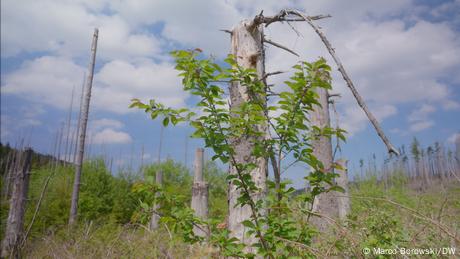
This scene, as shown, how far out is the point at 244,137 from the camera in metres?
Result: 3.41

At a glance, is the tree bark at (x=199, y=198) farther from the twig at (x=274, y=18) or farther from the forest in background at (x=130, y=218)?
the twig at (x=274, y=18)

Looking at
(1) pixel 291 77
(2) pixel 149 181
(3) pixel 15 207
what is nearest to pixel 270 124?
(1) pixel 291 77

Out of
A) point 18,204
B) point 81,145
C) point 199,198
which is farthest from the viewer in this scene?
point 81,145

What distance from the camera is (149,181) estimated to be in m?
2.80

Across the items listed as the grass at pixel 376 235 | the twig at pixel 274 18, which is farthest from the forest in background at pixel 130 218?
the twig at pixel 274 18

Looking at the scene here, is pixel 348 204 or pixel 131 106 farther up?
pixel 131 106

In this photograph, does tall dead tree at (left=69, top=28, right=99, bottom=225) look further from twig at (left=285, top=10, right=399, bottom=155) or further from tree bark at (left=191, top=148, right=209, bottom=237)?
twig at (left=285, top=10, right=399, bottom=155)

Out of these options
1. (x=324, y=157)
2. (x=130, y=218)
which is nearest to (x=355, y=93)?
(x=324, y=157)

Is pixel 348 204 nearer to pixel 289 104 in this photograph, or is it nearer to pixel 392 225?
pixel 392 225

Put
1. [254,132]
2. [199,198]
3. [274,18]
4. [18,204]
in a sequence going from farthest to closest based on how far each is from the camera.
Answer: [199,198]
[18,204]
[274,18]
[254,132]

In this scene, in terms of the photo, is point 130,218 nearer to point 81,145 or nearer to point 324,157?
point 81,145

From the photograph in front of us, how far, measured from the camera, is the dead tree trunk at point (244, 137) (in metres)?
3.36

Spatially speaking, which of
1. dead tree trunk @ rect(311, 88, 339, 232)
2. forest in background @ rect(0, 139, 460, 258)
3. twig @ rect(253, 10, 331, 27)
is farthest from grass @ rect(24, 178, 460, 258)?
dead tree trunk @ rect(311, 88, 339, 232)

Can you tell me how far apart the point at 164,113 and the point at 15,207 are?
4.85 metres
